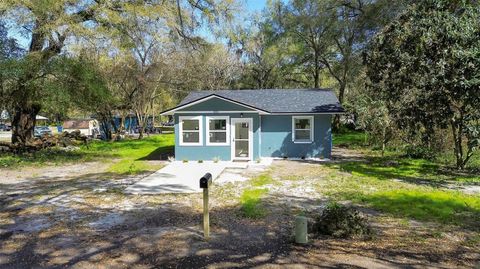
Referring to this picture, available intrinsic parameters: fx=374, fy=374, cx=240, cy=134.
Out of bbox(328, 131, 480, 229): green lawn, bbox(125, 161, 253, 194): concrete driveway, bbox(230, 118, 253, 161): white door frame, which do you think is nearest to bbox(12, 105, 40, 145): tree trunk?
bbox(125, 161, 253, 194): concrete driveway

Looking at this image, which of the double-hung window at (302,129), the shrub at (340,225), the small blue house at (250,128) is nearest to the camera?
the shrub at (340,225)

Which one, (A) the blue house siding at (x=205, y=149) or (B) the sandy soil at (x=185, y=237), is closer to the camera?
(B) the sandy soil at (x=185, y=237)

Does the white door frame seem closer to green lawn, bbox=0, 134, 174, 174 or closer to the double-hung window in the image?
the double-hung window

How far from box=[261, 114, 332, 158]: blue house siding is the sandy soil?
7.87 meters

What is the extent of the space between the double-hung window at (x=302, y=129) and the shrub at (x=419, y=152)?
520cm

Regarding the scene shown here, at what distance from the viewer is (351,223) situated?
21.3ft

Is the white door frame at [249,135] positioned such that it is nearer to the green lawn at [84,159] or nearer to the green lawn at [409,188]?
the green lawn at [409,188]

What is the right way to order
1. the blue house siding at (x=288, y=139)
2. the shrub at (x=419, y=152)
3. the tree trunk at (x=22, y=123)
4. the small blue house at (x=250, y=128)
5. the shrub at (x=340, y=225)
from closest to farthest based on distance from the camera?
the shrub at (x=340, y=225)
the small blue house at (x=250, y=128)
the shrub at (x=419, y=152)
the blue house siding at (x=288, y=139)
the tree trunk at (x=22, y=123)

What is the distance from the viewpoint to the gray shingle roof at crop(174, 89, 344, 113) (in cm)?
1850

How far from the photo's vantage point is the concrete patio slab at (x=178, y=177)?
10.9m

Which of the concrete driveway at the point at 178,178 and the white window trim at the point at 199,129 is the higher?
the white window trim at the point at 199,129

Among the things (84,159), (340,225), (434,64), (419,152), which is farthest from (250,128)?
(340,225)

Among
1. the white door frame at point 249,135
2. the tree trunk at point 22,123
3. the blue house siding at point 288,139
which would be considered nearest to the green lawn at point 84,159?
the tree trunk at point 22,123

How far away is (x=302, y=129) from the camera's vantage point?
18.7 m
